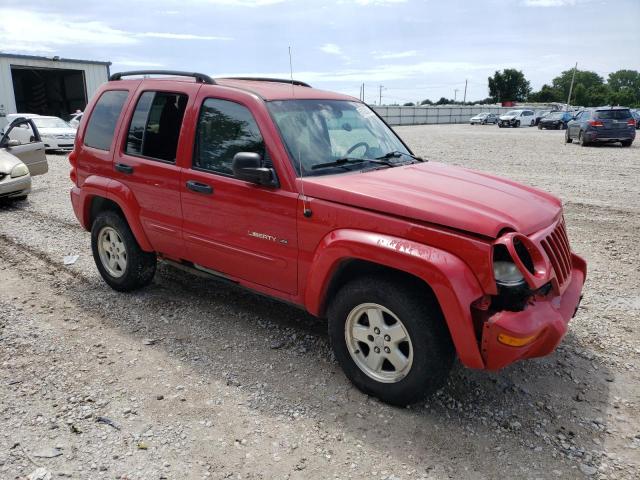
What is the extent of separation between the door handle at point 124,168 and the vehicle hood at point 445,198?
1.94m

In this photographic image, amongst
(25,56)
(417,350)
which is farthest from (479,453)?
(25,56)

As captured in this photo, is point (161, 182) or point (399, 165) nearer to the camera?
point (399, 165)

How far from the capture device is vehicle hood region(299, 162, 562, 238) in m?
2.94

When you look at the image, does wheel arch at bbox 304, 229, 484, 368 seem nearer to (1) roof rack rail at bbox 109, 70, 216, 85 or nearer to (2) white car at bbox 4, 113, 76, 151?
(1) roof rack rail at bbox 109, 70, 216, 85

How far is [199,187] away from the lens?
4016 mm

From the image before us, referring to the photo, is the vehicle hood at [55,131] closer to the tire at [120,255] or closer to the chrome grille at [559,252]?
the tire at [120,255]

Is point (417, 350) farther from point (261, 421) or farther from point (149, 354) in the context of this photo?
point (149, 354)

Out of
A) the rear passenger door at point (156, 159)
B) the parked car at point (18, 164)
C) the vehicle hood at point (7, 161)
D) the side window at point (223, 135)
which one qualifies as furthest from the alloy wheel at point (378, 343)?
the vehicle hood at point (7, 161)

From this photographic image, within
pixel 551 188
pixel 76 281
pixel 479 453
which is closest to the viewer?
pixel 479 453

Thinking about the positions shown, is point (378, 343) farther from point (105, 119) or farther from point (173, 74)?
point (105, 119)

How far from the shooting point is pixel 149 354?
13.1ft

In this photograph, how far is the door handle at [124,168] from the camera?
4593 millimetres

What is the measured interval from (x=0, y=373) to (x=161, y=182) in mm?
1832

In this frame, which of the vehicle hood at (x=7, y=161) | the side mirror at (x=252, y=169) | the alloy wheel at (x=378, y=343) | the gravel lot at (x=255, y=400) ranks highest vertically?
the side mirror at (x=252, y=169)
